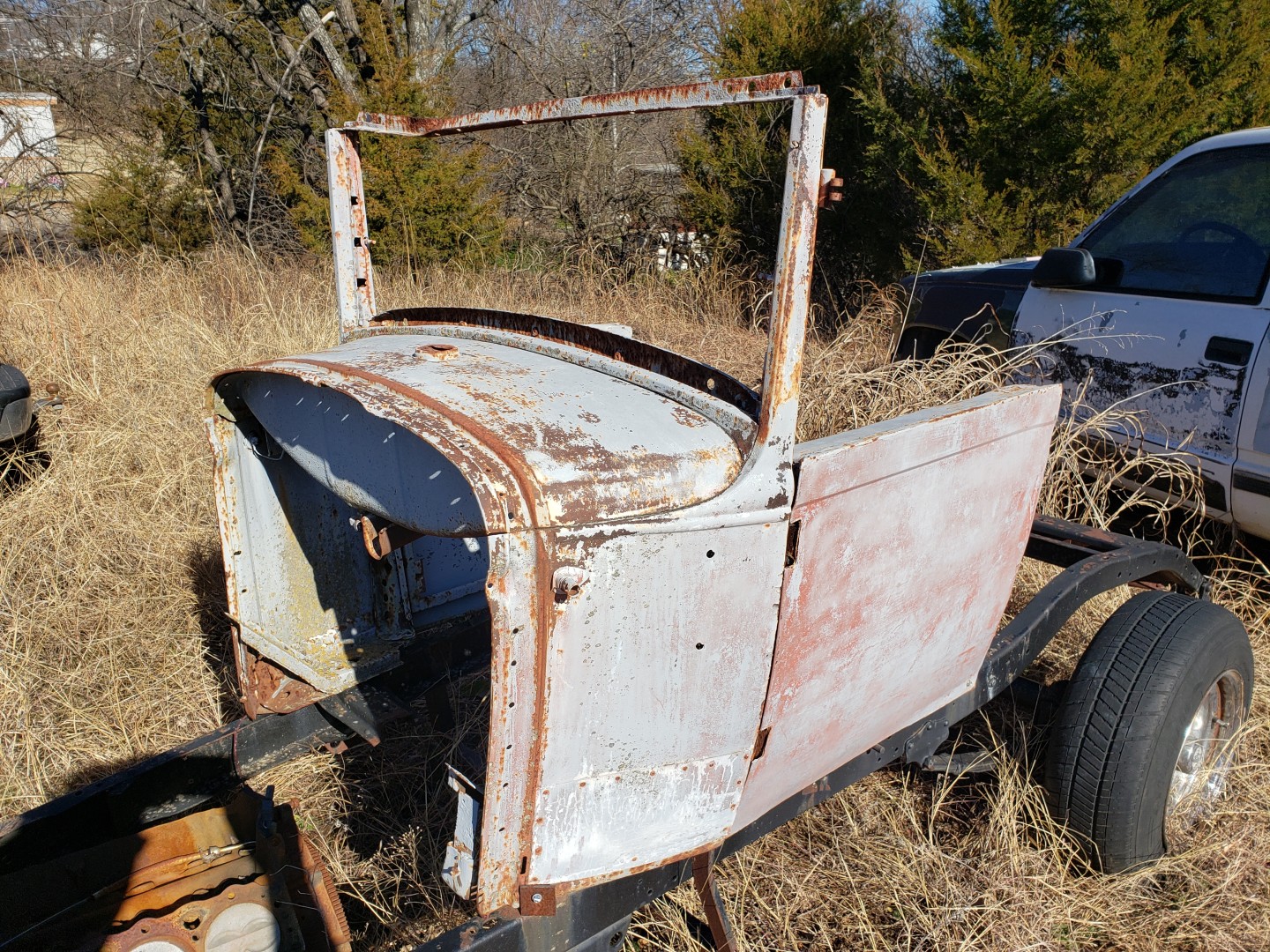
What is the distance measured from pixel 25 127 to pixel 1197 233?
10401 millimetres

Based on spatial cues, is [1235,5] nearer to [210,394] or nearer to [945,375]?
[945,375]

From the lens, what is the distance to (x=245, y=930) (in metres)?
2.06

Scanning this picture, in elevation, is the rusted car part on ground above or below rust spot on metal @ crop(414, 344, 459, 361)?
below

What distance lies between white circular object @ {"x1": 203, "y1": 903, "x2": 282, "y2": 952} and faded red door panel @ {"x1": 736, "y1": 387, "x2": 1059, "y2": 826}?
1.16 meters

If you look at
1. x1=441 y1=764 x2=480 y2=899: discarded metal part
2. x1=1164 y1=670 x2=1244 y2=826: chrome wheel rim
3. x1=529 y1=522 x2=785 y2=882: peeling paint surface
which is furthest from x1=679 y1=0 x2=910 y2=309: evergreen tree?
x1=441 y1=764 x2=480 y2=899: discarded metal part

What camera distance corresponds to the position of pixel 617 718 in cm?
148

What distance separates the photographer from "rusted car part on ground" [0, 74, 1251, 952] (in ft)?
4.62

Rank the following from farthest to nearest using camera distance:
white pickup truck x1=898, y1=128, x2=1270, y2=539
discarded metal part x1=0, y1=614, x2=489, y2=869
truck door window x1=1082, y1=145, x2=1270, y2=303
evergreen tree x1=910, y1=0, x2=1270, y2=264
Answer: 1. evergreen tree x1=910, y1=0, x2=1270, y2=264
2. truck door window x1=1082, y1=145, x2=1270, y2=303
3. white pickup truck x1=898, y1=128, x2=1270, y2=539
4. discarded metal part x1=0, y1=614, x2=489, y2=869

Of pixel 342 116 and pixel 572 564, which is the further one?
pixel 342 116

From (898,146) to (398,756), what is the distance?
322 inches

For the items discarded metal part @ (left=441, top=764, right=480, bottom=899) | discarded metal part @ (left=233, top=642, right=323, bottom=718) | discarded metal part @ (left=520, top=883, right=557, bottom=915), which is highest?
discarded metal part @ (left=441, top=764, right=480, bottom=899)

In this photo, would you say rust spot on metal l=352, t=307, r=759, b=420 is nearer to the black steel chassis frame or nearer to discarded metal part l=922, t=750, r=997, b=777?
the black steel chassis frame

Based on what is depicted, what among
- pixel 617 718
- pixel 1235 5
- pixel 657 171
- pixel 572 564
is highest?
pixel 1235 5

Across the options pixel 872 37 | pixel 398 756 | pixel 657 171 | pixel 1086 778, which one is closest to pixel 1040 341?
pixel 1086 778
